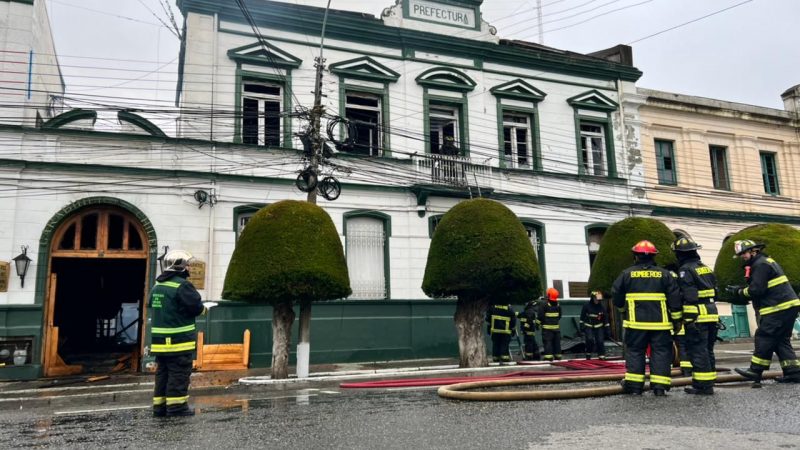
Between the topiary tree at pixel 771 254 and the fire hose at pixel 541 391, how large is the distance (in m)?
8.05

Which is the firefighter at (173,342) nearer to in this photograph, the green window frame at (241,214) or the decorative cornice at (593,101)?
the green window frame at (241,214)

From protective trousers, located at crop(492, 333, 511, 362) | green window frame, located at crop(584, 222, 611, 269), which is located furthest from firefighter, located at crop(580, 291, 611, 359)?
green window frame, located at crop(584, 222, 611, 269)

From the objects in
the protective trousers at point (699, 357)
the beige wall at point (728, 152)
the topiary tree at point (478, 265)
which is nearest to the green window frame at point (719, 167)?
the beige wall at point (728, 152)

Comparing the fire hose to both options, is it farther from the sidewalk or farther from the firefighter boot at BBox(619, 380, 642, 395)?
the sidewalk

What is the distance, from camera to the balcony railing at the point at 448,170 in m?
17.9

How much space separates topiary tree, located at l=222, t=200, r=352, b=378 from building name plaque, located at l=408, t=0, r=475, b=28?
9.96 metres

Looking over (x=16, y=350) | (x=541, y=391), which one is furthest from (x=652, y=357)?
(x=16, y=350)

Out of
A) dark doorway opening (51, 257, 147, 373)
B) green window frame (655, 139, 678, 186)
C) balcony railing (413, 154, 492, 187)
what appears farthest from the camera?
green window frame (655, 139, 678, 186)

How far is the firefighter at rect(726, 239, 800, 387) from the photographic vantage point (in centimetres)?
808

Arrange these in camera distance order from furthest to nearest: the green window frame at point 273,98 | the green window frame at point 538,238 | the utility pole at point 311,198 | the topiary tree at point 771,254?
the green window frame at point 538,238 < the green window frame at point 273,98 < the topiary tree at point 771,254 < the utility pole at point 311,198

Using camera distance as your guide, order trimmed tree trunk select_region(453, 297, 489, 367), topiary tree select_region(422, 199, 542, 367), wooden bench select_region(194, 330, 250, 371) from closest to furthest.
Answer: topiary tree select_region(422, 199, 542, 367)
trimmed tree trunk select_region(453, 297, 489, 367)
wooden bench select_region(194, 330, 250, 371)

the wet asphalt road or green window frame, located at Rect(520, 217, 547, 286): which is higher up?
green window frame, located at Rect(520, 217, 547, 286)

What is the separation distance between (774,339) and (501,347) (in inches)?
250

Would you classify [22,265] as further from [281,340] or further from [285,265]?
[285,265]
